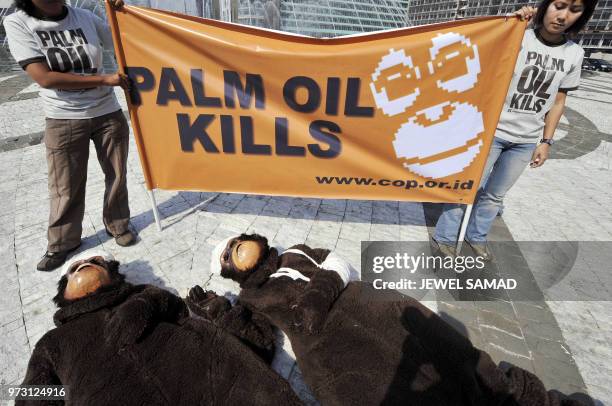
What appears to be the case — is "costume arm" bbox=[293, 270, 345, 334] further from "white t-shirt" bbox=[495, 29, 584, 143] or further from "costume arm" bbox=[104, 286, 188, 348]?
"white t-shirt" bbox=[495, 29, 584, 143]

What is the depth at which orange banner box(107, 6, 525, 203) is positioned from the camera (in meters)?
2.77

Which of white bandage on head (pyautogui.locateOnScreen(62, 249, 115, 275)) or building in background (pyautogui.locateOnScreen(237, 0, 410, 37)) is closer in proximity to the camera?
white bandage on head (pyautogui.locateOnScreen(62, 249, 115, 275))

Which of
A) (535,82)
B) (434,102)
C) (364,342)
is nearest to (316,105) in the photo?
(434,102)

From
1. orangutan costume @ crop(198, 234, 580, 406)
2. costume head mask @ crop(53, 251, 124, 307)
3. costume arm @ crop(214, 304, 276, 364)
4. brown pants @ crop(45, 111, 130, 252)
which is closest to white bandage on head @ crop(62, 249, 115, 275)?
costume head mask @ crop(53, 251, 124, 307)

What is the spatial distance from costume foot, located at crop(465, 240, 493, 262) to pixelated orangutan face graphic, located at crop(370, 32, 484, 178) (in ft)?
3.73

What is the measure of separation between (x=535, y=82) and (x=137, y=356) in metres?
3.64

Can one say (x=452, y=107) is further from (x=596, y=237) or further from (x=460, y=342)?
(x=596, y=237)

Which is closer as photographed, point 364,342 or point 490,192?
point 364,342

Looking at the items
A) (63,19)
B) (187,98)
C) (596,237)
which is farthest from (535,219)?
(63,19)

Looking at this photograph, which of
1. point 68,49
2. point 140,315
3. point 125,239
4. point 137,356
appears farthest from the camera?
point 125,239

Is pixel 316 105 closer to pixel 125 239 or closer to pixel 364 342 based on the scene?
pixel 364 342

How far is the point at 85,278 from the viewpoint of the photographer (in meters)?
2.21

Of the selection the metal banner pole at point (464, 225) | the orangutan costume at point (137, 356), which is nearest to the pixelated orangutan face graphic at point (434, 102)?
the metal banner pole at point (464, 225)

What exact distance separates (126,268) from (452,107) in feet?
11.5
